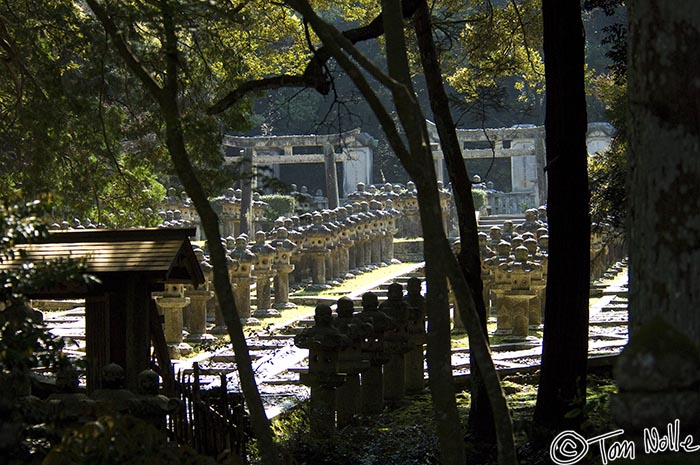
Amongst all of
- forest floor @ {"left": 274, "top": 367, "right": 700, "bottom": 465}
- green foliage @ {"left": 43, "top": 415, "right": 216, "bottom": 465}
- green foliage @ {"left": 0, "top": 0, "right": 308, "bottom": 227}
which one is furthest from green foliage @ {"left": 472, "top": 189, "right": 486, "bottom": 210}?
green foliage @ {"left": 43, "top": 415, "right": 216, "bottom": 465}

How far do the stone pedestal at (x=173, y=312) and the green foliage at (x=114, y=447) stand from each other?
1204cm

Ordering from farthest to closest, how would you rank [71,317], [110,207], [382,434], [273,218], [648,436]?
[273,218]
[71,317]
[110,207]
[382,434]
[648,436]

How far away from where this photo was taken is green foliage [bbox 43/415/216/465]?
5613mm

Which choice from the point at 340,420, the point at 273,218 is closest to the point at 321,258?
the point at 273,218

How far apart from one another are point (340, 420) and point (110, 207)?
167 inches

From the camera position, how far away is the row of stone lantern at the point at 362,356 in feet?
35.1

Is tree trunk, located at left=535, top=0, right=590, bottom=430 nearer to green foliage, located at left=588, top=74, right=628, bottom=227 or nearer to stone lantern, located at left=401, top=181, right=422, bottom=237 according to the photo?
green foliage, located at left=588, top=74, right=628, bottom=227

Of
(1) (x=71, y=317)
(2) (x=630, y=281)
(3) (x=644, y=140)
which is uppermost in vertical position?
(3) (x=644, y=140)

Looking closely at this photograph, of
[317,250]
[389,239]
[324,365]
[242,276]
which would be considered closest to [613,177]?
[324,365]

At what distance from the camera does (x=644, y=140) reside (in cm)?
591

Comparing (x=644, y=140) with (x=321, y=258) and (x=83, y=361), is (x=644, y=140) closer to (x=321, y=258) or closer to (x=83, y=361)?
(x=83, y=361)

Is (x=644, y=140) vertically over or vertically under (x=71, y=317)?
over

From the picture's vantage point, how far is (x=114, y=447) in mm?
5715

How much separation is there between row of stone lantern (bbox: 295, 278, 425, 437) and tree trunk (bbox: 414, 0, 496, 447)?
128 centimetres
